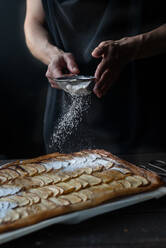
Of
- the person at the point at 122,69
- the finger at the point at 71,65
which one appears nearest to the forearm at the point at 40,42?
the person at the point at 122,69

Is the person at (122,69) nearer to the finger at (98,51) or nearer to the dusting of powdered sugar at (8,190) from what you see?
the finger at (98,51)

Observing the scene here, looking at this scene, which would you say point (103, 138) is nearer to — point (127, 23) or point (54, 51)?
point (54, 51)

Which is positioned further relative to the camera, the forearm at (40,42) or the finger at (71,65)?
the forearm at (40,42)

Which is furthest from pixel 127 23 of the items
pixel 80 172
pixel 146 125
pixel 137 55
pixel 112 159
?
pixel 80 172

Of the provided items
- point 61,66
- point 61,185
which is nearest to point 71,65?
point 61,66

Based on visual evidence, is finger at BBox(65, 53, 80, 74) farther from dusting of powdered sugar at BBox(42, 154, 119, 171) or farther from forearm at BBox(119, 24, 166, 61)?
dusting of powdered sugar at BBox(42, 154, 119, 171)
